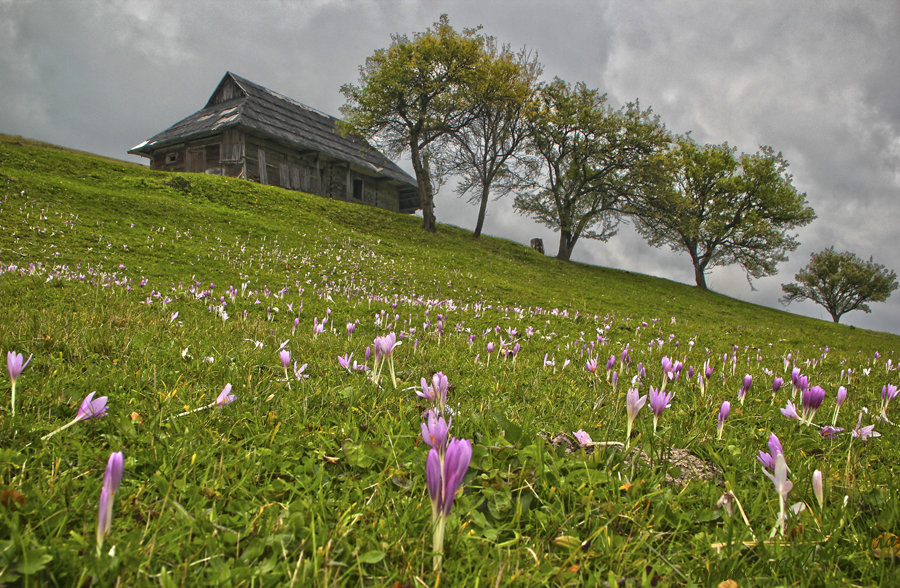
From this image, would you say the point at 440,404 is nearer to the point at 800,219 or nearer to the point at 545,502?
the point at 545,502

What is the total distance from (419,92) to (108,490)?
121 feet

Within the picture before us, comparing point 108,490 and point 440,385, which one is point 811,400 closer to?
point 440,385

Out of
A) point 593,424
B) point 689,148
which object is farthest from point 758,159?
point 593,424

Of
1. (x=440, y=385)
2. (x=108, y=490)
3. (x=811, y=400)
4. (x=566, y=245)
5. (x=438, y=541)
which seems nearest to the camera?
(x=108, y=490)

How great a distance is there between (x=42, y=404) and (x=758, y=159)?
198ft

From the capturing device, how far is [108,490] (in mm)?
1172

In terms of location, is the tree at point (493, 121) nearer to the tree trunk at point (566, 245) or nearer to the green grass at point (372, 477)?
the tree trunk at point (566, 245)

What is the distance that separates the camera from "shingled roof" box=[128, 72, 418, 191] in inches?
1431

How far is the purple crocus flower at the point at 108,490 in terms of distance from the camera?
1.16m

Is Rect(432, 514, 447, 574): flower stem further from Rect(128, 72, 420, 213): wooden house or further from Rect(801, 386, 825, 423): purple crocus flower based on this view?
Rect(128, 72, 420, 213): wooden house

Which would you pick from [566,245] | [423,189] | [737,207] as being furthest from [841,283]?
[423,189]

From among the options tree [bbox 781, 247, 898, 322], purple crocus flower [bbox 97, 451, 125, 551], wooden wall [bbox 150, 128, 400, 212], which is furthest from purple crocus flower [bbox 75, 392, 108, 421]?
tree [bbox 781, 247, 898, 322]

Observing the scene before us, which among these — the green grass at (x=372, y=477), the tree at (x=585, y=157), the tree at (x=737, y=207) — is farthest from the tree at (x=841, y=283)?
the green grass at (x=372, y=477)

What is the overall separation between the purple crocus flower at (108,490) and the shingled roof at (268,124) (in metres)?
38.3
